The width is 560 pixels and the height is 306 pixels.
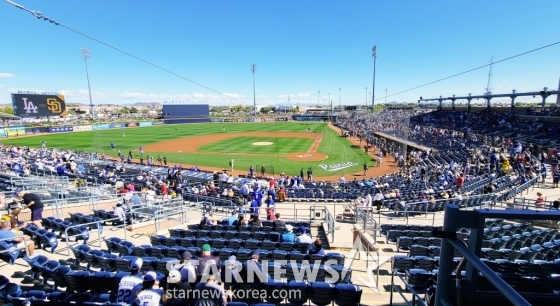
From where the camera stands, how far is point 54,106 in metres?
59.5

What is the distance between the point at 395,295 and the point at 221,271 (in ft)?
11.6

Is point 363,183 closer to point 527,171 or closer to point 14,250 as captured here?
point 527,171

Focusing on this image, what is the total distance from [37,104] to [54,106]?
286cm

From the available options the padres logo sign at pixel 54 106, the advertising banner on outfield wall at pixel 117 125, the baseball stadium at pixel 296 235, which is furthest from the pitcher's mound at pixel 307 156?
the advertising banner on outfield wall at pixel 117 125

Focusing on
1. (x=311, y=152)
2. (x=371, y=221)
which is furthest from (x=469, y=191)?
(x=311, y=152)

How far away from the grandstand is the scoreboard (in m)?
40.9

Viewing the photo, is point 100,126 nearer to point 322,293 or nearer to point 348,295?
point 322,293

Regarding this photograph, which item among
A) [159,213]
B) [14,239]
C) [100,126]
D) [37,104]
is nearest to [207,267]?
[14,239]

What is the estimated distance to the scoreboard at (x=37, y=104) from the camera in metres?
54.9

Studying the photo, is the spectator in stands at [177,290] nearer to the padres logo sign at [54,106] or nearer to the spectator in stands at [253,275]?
the spectator in stands at [253,275]

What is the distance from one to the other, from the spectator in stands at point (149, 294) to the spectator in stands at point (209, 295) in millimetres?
605

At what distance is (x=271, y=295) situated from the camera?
212 inches

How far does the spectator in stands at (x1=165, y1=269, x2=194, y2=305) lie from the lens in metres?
4.84

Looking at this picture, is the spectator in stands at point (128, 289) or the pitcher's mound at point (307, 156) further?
the pitcher's mound at point (307, 156)
